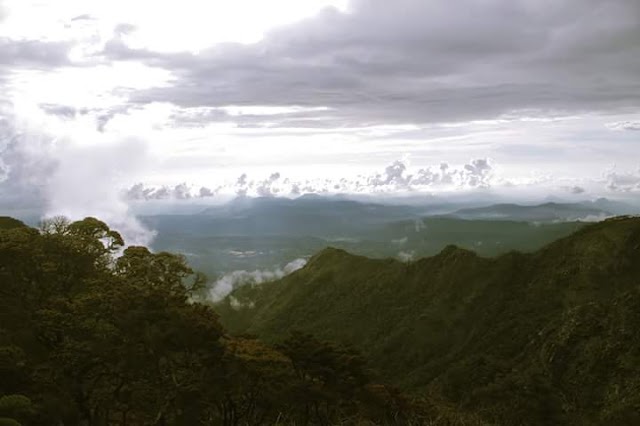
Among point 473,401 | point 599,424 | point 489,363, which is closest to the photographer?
point 599,424

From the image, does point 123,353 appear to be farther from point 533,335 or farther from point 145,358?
point 533,335

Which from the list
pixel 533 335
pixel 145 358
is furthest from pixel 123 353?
pixel 533 335

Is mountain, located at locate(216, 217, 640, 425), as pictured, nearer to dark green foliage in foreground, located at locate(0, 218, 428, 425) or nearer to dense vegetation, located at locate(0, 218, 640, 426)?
dense vegetation, located at locate(0, 218, 640, 426)

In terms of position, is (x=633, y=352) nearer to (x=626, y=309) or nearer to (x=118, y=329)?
(x=626, y=309)

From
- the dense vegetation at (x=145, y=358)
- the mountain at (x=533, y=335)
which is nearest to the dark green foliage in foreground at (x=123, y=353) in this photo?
the dense vegetation at (x=145, y=358)

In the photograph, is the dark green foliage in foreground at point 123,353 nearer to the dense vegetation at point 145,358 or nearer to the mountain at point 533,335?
the dense vegetation at point 145,358

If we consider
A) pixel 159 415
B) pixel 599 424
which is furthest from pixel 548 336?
pixel 159 415
